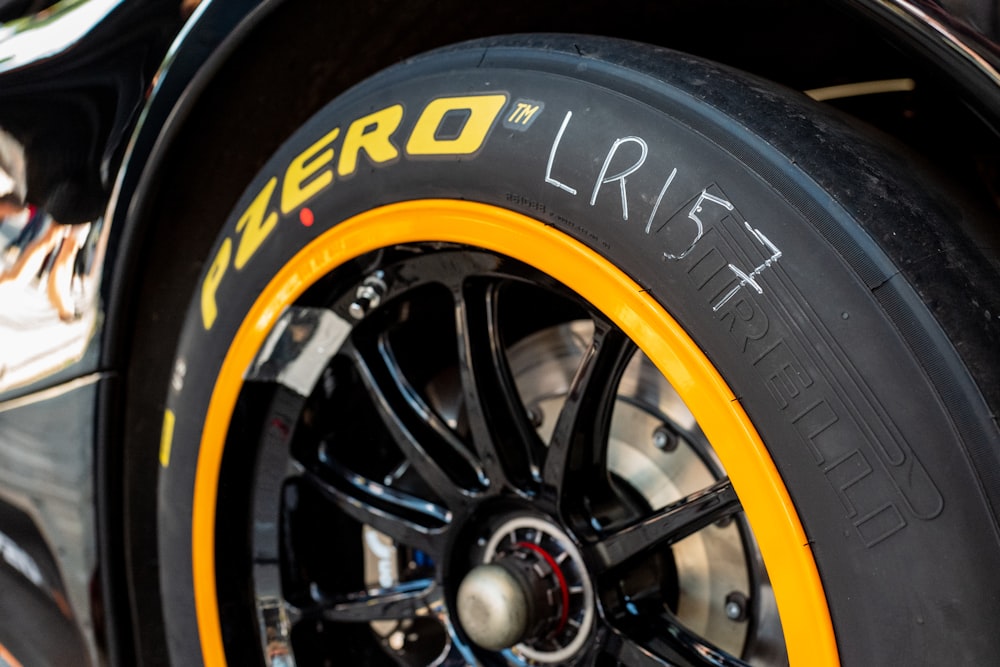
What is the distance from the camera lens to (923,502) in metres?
0.60

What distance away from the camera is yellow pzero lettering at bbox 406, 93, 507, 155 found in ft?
2.68

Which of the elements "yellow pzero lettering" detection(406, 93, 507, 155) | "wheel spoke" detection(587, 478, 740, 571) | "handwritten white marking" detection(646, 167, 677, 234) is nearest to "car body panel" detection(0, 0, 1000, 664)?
"yellow pzero lettering" detection(406, 93, 507, 155)

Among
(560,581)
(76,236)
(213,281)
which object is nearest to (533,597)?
(560,581)

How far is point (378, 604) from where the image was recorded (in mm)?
1033

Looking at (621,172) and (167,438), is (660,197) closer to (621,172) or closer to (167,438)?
(621,172)

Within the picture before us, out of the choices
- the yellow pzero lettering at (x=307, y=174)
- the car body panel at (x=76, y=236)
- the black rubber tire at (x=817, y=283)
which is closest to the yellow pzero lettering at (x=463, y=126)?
the black rubber tire at (x=817, y=283)

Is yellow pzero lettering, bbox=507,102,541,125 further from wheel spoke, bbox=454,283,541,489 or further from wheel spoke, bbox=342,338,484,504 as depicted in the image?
wheel spoke, bbox=342,338,484,504

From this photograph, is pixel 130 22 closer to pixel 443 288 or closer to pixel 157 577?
pixel 443 288

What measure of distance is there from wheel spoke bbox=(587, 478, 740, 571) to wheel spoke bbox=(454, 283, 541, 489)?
0.37ft

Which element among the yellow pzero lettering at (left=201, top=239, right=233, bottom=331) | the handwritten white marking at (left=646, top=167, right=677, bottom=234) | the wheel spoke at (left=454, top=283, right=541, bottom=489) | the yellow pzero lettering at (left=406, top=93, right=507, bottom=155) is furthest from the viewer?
the yellow pzero lettering at (left=201, top=239, right=233, bottom=331)

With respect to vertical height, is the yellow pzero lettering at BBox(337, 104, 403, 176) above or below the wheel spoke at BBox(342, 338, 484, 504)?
above

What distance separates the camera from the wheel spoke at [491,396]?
3.06 ft

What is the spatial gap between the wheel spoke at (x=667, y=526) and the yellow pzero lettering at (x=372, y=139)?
1.34 ft

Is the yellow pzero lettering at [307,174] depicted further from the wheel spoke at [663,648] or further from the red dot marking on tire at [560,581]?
the wheel spoke at [663,648]
